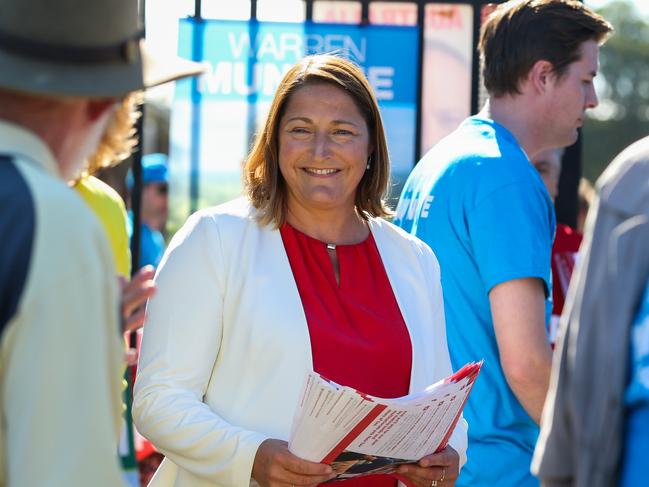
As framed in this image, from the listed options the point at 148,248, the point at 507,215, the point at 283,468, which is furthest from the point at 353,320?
the point at 148,248

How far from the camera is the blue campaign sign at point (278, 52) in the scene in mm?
4938

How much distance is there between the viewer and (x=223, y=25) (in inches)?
195

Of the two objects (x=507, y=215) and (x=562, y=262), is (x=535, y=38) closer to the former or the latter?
(x=507, y=215)

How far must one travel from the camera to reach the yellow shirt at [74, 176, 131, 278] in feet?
12.6

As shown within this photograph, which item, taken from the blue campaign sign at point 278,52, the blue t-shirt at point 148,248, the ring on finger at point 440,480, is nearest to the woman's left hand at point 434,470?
the ring on finger at point 440,480

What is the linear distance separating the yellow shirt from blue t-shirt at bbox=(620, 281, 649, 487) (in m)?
2.10

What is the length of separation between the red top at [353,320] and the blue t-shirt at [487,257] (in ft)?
1.08

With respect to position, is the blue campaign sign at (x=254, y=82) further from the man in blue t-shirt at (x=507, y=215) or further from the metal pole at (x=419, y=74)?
the man in blue t-shirt at (x=507, y=215)

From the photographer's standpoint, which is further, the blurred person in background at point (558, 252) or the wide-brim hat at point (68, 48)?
the blurred person in background at point (558, 252)

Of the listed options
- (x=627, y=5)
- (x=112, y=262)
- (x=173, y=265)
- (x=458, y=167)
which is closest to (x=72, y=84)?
(x=112, y=262)

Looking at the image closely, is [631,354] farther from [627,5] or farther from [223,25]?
[627,5]

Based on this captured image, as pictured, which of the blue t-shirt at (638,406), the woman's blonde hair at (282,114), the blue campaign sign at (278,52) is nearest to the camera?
the blue t-shirt at (638,406)

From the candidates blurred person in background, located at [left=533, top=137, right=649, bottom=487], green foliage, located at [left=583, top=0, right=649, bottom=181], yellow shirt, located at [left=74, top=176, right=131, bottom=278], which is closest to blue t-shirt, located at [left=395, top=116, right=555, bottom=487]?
yellow shirt, located at [left=74, top=176, right=131, bottom=278]

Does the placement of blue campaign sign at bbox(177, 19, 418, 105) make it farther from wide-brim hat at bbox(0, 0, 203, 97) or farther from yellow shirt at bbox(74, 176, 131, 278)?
wide-brim hat at bbox(0, 0, 203, 97)
